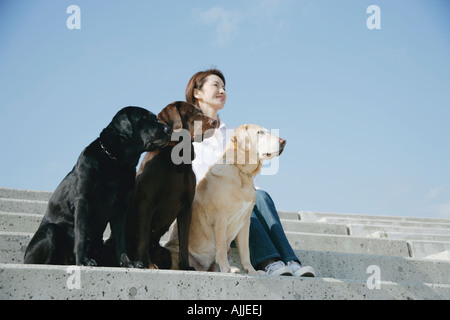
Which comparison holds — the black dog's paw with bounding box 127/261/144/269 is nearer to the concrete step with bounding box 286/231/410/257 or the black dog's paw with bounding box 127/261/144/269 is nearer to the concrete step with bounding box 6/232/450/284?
the concrete step with bounding box 6/232/450/284

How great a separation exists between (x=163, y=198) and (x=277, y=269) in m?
0.97

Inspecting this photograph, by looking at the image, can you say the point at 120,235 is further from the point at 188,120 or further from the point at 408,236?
the point at 408,236

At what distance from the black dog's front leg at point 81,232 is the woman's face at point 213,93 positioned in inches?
82.0

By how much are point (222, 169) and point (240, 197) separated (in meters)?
0.28

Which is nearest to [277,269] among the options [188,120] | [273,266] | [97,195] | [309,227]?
[273,266]

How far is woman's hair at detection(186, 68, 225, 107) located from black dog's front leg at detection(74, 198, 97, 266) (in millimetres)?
2156

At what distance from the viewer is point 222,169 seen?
3.46 meters

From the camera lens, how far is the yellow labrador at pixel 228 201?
130 inches

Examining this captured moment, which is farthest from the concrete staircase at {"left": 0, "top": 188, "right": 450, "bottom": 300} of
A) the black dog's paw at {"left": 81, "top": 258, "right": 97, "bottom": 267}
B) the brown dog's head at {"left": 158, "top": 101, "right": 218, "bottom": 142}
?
the brown dog's head at {"left": 158, "top": 101, "right": 218, "bottom": 142}

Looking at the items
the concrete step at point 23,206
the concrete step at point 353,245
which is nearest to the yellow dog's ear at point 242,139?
the concrete step at point 353,245

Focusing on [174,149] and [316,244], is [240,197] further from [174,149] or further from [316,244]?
[316,244]

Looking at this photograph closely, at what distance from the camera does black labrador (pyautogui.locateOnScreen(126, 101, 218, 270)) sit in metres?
3.09

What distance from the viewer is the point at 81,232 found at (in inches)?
104
